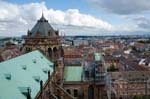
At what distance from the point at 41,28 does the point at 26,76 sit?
18.9m

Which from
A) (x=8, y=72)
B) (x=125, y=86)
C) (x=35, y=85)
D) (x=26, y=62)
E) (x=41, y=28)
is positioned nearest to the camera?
(x=8, y=72)

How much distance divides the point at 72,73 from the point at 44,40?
6.66 m

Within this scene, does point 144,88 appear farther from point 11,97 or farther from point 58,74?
point 11,97

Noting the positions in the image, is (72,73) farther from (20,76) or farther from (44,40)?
(20,76)

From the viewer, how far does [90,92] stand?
44.0m

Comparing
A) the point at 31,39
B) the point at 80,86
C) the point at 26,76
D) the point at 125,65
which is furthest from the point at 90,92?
the point at 125,65

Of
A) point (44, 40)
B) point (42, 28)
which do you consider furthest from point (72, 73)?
point (42, 28)

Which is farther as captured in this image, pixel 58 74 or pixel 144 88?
pixel 144 88

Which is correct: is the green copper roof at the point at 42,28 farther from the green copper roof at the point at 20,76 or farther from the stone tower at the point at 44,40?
the green copper roof at the point at 20,76

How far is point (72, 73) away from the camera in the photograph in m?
46.9

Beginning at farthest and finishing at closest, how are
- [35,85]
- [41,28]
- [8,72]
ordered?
[41,28], [35,85], [8,72]

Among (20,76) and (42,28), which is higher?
(42,28)

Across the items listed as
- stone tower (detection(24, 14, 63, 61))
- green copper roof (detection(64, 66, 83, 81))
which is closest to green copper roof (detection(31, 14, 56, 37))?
stone tower (detection(24, 14, 63, 61))

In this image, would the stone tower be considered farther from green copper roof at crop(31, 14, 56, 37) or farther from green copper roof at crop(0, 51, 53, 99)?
green copper roof at crop(0, 51, 53, 99)
